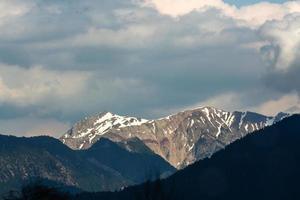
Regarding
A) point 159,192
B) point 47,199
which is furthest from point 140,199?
point 47,199

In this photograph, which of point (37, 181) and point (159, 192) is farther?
point (37, 181)

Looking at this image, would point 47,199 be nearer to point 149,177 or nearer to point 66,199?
point 66,199

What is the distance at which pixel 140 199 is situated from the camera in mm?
177625

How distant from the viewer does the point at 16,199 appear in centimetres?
18438

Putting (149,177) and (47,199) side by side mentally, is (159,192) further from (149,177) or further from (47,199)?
(47,199)

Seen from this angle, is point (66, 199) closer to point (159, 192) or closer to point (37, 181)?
point (37, 181)

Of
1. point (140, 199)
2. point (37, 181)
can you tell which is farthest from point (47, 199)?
point (140, 199)

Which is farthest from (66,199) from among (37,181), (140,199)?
(140,199)

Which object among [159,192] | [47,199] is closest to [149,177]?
[159,192]

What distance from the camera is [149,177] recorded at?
17100 cm

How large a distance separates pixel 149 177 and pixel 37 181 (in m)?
28.5

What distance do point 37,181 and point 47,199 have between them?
7.00 metres

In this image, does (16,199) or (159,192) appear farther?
(16,199)

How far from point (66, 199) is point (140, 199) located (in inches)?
861
